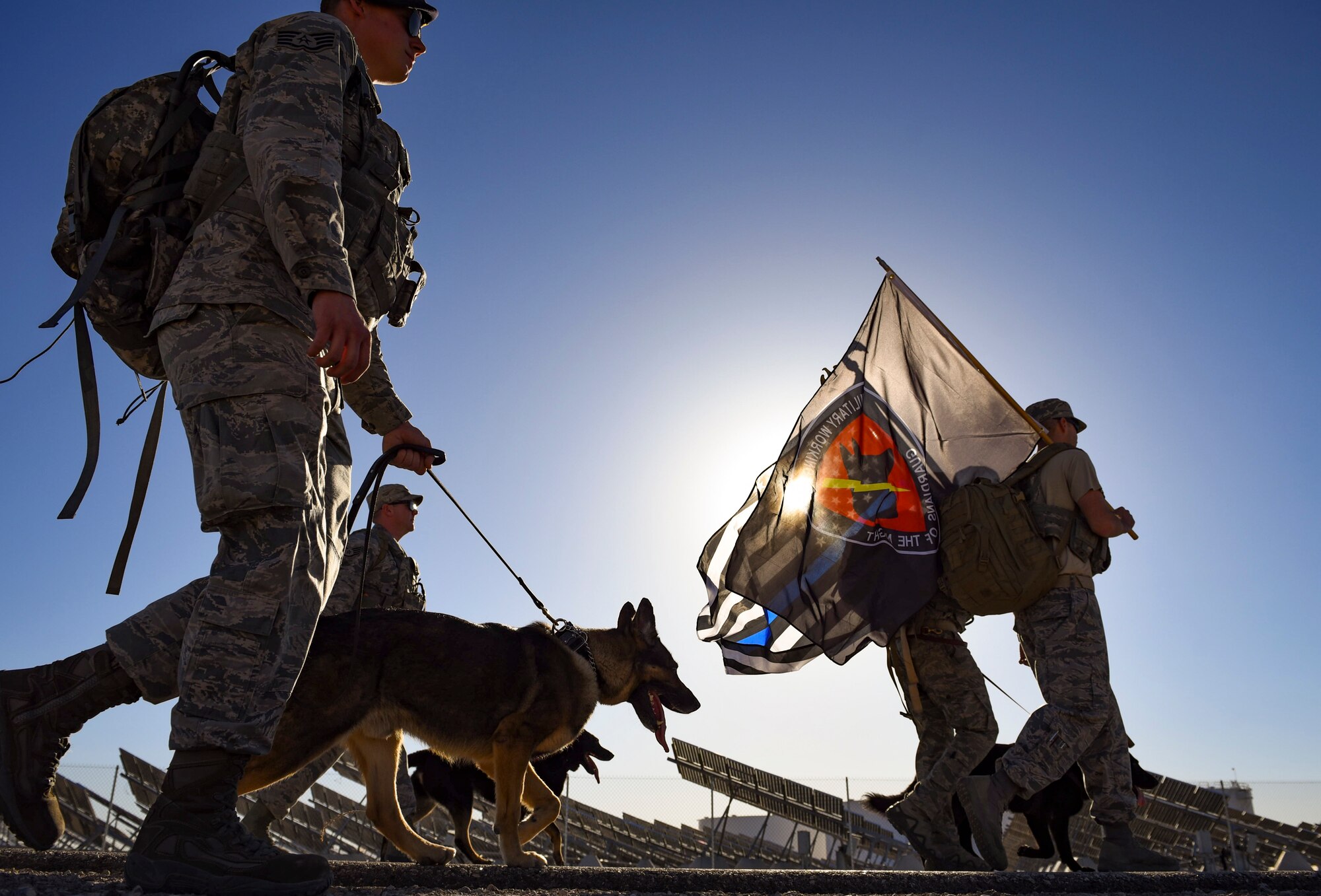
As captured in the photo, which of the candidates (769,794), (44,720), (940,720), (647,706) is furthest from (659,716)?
(769,794)

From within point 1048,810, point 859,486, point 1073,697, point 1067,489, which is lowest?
point 1048,810

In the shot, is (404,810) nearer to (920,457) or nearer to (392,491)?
(392,491)

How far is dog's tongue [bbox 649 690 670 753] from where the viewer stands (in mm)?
5004

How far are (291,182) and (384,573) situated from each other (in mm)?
3365

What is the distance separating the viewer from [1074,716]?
4199 millimetres

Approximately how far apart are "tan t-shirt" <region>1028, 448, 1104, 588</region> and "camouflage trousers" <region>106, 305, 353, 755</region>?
351 centimetres

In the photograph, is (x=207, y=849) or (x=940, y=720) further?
(x=940, y=720)

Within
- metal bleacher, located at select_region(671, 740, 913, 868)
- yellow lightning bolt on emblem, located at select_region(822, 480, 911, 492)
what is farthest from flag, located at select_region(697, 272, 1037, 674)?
metal bleacher, located at select_region(671, 740, 913, 868)

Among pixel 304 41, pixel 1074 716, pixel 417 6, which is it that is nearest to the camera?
pixel 304 41

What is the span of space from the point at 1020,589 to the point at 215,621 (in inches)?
141

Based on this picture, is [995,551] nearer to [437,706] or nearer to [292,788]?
[437,706]

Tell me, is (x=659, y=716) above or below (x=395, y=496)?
below

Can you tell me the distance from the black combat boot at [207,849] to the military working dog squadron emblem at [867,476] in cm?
369

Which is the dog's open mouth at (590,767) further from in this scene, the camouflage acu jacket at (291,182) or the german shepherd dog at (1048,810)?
the camouflage acu jacket at (291,182)
